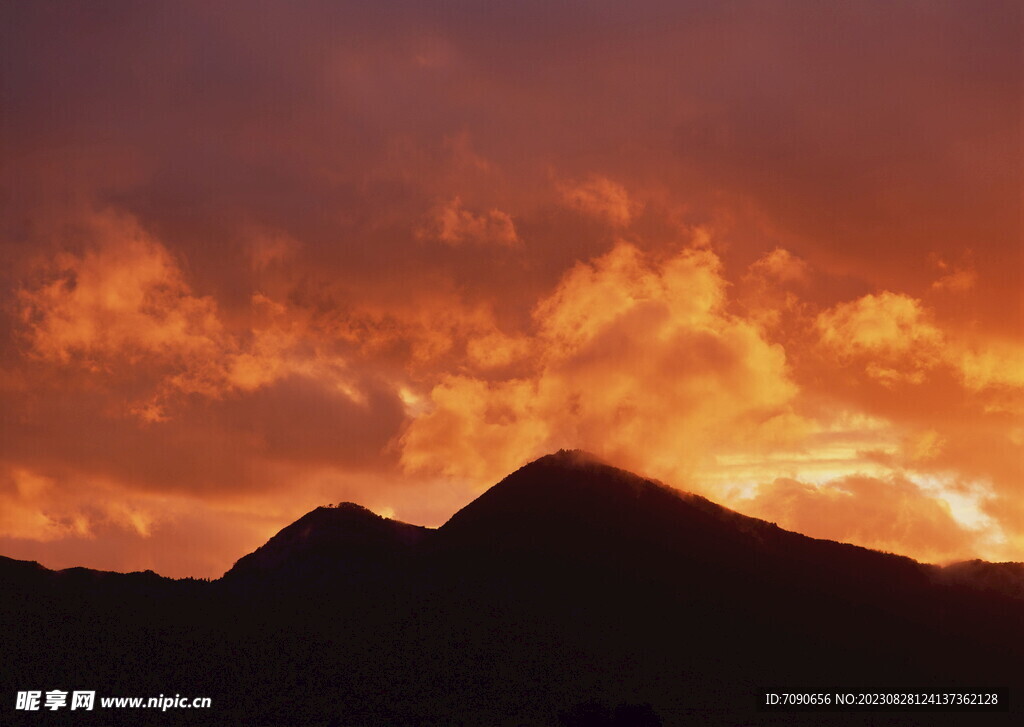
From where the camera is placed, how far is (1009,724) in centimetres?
19100

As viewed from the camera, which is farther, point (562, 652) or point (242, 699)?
point (562, 652)

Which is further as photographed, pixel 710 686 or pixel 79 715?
pixel 710 686

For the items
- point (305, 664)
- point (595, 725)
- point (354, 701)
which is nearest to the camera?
point (595, 725)

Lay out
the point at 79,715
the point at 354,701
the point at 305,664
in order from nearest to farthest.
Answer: the point at 79,715 → the point at 354,701 → the point at 305,664

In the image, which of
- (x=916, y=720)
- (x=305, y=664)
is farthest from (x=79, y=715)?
(x=916, y=720)

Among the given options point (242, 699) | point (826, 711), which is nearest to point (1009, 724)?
point (826, 711)

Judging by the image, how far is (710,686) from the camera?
627 feet

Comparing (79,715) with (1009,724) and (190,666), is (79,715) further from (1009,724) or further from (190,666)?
(1009,724)

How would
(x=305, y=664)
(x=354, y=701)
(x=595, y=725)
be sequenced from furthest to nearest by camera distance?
(x=305, y=664) < (x=354, y=701) < (x=595, y=725)

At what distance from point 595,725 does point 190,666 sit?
75.9 m

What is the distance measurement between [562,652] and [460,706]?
25921 millimetres

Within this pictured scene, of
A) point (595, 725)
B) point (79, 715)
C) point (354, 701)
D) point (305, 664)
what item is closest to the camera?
point (595, 725)

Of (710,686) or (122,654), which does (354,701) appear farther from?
(710,686)

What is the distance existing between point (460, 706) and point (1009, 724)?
3777 inches
